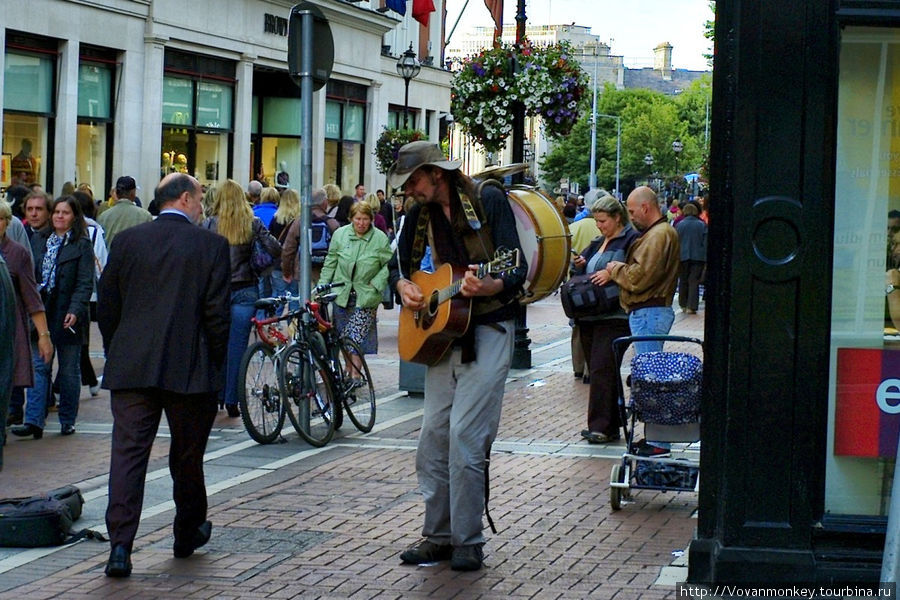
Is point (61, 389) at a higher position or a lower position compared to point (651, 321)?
lower

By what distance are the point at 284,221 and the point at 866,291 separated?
10.1 metres

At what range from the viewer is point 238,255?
12398 mm

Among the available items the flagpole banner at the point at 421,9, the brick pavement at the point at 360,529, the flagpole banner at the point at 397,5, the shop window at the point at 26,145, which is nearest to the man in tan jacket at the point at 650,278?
the brick pavement at the point at 360,529

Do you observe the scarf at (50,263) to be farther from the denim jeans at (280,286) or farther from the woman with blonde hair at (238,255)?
the denim jeans at (280,286)

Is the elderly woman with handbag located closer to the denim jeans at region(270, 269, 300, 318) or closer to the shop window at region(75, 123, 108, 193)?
the denim jeans at region(270, 269, 300, 318)

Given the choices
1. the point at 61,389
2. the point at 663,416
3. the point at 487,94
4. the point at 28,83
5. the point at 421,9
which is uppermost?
the point at 421,9

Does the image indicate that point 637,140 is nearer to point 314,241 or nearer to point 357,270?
point 314,241

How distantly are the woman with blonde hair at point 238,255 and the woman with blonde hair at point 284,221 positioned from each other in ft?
9.21

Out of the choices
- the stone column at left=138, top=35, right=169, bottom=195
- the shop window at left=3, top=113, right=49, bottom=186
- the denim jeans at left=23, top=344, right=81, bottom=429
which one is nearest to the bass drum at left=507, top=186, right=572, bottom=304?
the denim jeans at left=23, top=344, right=81, bottom=429

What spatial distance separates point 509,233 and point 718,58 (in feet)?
4.29

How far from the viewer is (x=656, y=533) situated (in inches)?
315

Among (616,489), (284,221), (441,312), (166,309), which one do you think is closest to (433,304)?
(441,312)

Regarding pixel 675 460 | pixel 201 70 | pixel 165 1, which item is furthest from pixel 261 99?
pixel 675 460

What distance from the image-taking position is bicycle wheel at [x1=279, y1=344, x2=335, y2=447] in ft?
35.9
